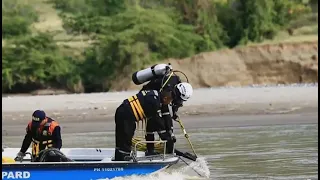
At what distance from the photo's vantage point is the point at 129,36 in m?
39.4

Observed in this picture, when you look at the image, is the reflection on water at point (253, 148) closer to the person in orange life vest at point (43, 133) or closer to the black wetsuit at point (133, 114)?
the black wetsuit at point (133, 114)

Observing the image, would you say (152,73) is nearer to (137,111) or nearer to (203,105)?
(137,111)

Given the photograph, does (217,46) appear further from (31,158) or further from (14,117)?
(31,158)

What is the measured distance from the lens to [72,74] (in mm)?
40094

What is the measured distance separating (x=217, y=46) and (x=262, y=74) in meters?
4.64

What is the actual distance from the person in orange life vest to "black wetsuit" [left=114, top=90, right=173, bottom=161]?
2.85 ft

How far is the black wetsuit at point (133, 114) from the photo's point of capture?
11.3 metres

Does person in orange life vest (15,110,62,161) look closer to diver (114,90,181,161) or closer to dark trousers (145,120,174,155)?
diver (114,90,181,161)

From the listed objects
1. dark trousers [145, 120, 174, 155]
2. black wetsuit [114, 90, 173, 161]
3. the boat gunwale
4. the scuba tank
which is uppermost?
the scuba tank

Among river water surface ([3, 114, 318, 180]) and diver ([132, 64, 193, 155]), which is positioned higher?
diver ([132, 64, 193, 155])

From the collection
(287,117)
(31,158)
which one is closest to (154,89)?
(31,158)

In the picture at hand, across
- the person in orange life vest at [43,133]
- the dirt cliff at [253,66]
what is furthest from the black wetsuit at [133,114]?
the dirt cliff at [253,66]

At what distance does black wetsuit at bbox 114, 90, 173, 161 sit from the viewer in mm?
11337

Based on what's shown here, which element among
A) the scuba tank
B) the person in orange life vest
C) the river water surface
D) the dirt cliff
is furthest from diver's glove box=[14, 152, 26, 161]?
the dirt cliff
